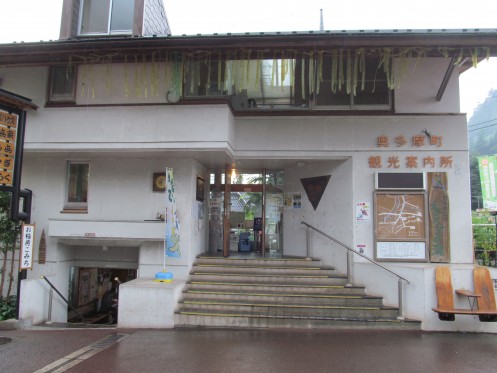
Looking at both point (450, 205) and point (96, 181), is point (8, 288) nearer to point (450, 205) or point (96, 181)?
point (96, 181)

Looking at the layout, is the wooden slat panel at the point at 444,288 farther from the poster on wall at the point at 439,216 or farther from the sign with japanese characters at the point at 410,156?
the sign with japanese characters at the point at 410,156

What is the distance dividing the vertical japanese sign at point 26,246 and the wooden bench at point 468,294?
851 cm

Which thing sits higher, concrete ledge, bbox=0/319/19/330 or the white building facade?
the white building facade

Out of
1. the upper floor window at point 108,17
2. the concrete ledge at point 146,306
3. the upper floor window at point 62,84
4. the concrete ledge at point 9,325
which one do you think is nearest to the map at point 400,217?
the concrete ledge at point 146,306

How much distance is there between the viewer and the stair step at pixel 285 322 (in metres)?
7.57

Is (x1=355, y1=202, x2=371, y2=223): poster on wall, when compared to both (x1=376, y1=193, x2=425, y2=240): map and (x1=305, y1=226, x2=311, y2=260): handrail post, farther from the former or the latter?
(x1=305, y1=226, x2=311, y2=260): handrail post

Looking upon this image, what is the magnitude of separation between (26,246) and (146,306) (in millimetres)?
2920

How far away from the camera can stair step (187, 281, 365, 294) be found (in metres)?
8.53

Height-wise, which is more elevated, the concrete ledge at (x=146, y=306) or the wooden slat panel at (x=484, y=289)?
the wooden slat panel at (x=484, y=289)

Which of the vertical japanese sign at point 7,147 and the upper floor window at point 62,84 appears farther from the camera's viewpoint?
the upper floor window at point 62,84

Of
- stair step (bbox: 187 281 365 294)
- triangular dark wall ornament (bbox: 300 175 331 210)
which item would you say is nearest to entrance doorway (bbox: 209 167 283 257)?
triangular dark wall ornament (bbox: 300 175 331 210)

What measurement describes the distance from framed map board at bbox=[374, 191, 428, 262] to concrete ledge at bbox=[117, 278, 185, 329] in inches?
192

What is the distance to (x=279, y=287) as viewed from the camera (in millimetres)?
8672

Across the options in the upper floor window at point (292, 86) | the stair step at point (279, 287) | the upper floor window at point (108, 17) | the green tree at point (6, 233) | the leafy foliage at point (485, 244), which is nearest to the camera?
the stair step at point (279, 287)
